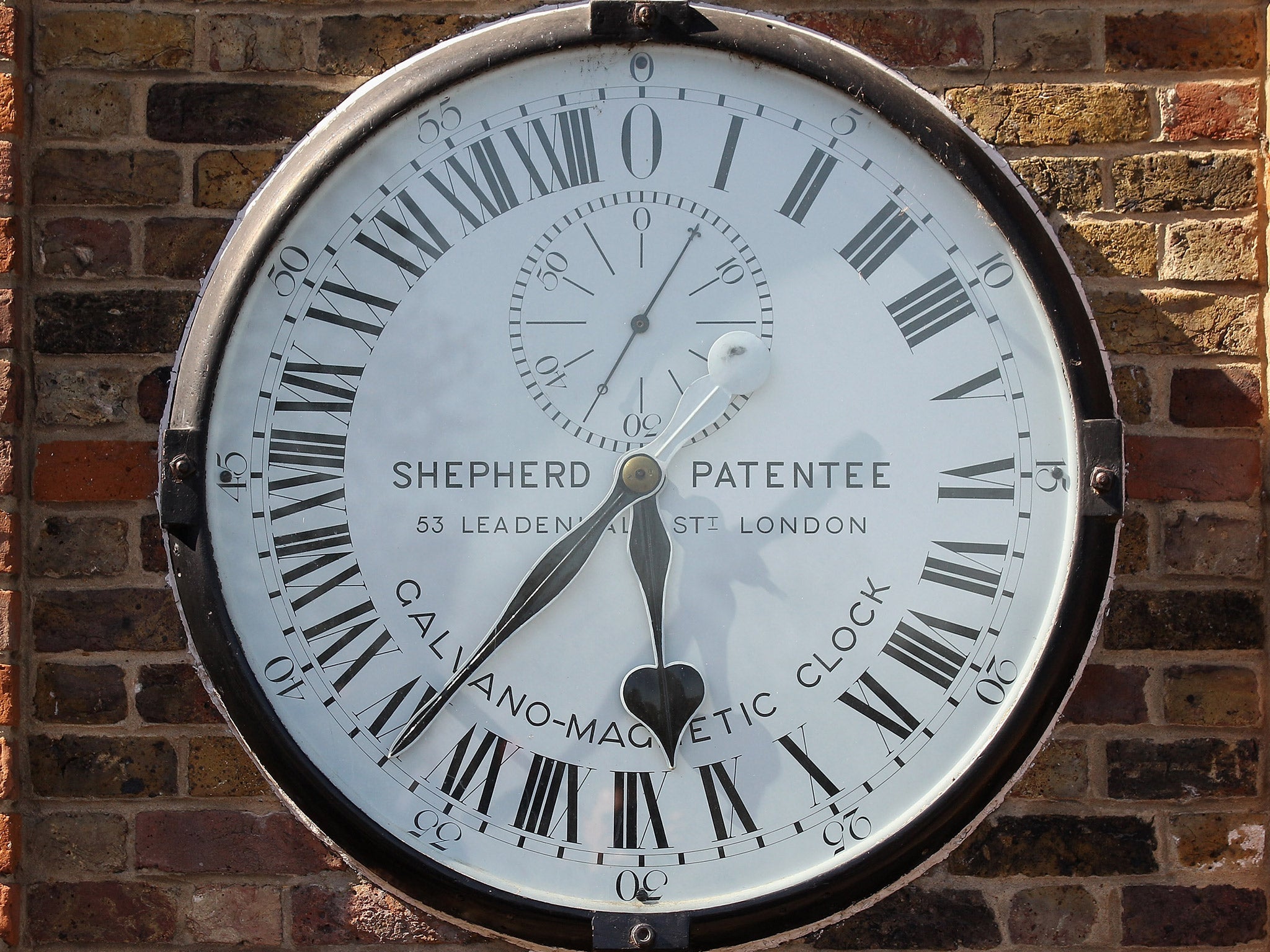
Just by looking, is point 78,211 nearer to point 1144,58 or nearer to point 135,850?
point 135,850

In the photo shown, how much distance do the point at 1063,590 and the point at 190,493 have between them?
1068 mm

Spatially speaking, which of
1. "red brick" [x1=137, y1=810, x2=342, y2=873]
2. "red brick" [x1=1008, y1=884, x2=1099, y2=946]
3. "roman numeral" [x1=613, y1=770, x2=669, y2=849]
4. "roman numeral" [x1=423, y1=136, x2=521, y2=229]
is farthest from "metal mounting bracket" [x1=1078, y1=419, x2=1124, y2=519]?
"red brick" [x1=137, y1=810, x2=342, y2=873]

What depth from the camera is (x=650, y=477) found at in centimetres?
142

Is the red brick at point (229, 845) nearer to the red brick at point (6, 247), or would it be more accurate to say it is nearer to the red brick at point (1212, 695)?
the red brick at point (6, 247)

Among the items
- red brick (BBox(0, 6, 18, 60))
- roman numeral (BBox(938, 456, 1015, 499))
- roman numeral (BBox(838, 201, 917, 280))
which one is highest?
red brick (BBox(0, 6, 18, 60))

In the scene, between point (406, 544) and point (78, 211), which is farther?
point (78, 211)

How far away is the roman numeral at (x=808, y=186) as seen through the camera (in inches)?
56.5

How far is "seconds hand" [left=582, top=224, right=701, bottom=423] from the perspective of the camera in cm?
144

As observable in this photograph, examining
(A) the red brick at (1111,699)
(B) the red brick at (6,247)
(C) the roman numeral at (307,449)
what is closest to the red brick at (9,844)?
(C) the roman numeral at (307,449)

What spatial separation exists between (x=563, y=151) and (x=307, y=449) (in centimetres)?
49

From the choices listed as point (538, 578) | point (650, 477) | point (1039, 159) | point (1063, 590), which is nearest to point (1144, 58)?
point (1039, 159)

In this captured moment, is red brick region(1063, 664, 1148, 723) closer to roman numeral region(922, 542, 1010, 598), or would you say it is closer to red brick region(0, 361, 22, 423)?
roman numeral region(922, 542, 1010, 598)

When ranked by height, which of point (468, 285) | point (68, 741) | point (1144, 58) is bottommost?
point (68, 741)

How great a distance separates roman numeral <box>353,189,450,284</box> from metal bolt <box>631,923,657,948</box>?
2.75ft
